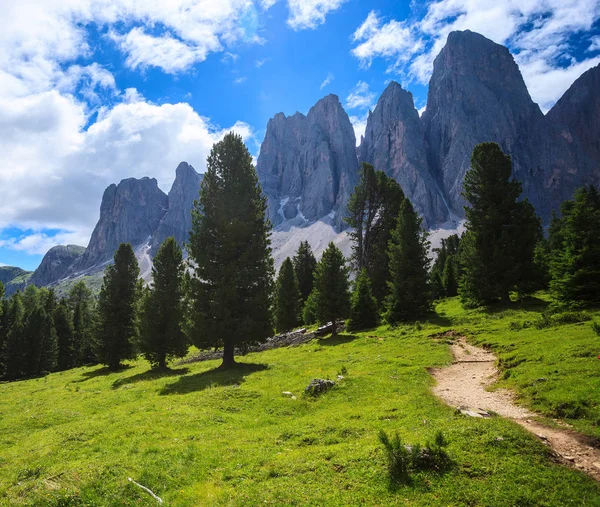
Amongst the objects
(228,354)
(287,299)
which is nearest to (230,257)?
(228,354)

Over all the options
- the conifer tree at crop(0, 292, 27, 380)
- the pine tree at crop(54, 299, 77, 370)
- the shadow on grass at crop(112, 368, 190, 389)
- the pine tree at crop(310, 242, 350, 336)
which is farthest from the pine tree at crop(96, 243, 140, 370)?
the pine tree at crop(54, 299, 77, 370)

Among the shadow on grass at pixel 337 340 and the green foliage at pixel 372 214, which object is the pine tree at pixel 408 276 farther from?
the green foliage at pixel 372 214

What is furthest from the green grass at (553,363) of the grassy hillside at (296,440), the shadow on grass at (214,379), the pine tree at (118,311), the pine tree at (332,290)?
the pine tree at (118,311)

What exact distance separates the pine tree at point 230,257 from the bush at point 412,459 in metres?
18.3

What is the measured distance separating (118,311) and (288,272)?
2383 cm

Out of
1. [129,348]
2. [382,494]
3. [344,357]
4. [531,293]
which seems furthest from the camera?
[129,348]

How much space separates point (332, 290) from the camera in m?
37.1

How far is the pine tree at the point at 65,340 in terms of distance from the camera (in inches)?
2574

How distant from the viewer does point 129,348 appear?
133 feet

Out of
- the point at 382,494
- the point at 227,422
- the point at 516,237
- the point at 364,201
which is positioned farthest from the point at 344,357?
the point at 364,201

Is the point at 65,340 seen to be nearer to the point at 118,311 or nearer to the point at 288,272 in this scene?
the point at 118,311

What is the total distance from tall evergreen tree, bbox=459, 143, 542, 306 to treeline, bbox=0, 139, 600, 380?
103 millimetres

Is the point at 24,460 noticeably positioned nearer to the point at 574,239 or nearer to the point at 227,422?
the point at 227,422

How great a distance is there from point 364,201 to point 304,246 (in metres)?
18.3
